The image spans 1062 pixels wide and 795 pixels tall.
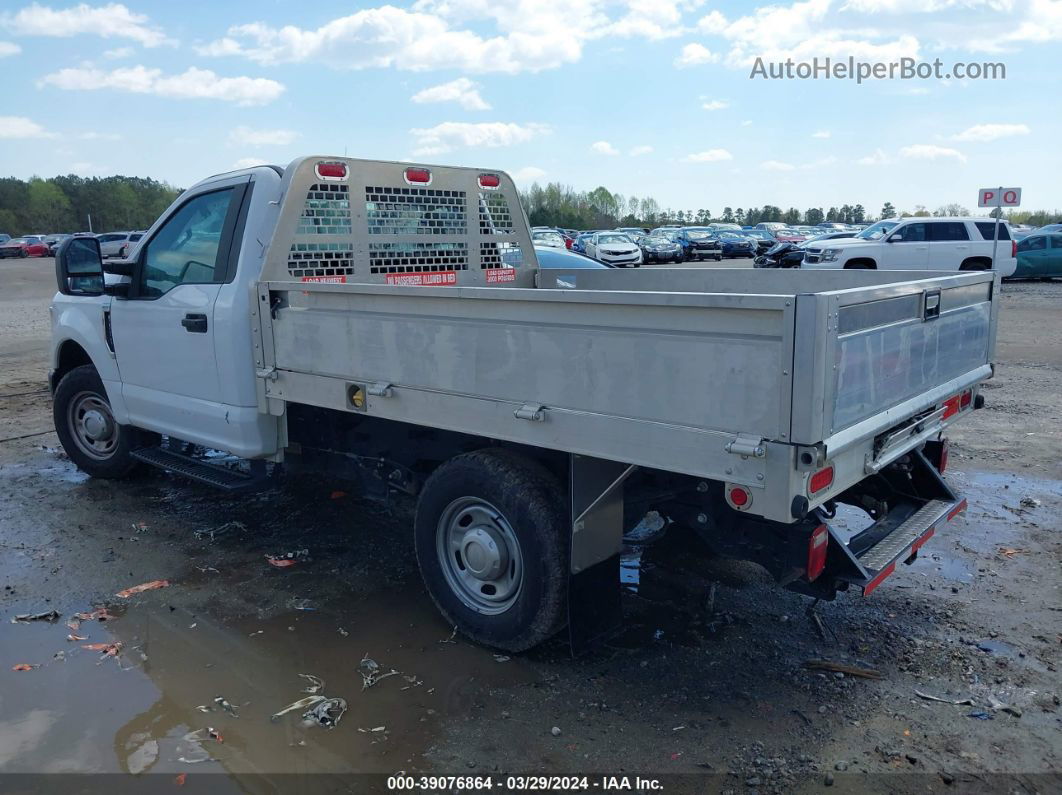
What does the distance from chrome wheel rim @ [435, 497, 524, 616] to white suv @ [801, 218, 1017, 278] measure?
62.2 ft

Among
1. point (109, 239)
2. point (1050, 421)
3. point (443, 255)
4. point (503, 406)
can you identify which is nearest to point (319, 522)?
point (443, 255)

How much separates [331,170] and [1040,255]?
2636 centimetres

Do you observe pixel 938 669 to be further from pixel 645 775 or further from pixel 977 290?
pixel 977 290

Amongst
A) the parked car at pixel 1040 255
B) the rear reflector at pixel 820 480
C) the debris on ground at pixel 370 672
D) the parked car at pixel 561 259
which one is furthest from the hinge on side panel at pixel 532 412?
the parked car at pixel 1040 255

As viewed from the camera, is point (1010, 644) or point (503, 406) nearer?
point (503, 406)

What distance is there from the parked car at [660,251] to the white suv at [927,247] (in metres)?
15.7

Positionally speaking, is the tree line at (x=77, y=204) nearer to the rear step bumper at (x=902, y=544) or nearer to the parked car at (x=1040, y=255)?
the parked car at (x=1040, y=255)

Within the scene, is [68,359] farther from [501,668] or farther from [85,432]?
[501,668]

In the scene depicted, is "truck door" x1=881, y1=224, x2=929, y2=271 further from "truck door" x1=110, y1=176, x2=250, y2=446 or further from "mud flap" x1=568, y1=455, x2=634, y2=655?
"mud flap" x1=568, y1=455, x2=634, y2=655

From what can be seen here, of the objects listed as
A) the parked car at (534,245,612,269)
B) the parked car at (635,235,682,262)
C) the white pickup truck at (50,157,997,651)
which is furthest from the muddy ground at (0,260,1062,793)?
the parked car at (635,235,682,262)

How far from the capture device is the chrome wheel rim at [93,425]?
6707 mm

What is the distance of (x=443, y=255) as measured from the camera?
6160mm

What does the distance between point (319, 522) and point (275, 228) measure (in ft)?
7.26

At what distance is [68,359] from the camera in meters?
6.97
